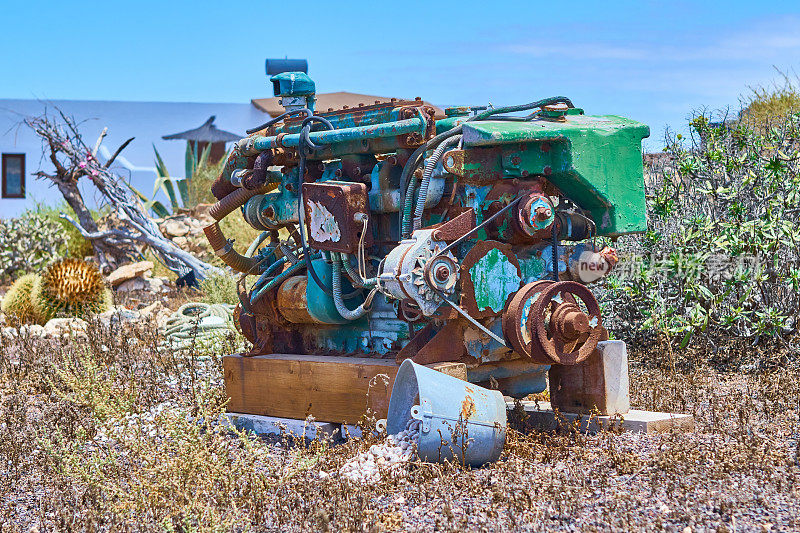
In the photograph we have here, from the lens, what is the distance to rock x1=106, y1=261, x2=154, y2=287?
1348 centimetres

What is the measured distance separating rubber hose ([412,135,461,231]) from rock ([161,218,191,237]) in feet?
40.5

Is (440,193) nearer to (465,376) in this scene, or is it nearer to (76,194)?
(465,376)

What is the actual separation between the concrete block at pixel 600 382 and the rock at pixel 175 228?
40.7ft

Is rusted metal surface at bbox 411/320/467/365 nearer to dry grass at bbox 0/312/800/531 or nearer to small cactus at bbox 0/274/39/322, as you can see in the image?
dry grass at bbox 0/312/800/531

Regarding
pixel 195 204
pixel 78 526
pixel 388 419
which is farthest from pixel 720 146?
pixel 195 204

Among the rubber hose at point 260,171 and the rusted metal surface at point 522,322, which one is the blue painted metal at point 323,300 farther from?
the rusted metal surface at point 522,322

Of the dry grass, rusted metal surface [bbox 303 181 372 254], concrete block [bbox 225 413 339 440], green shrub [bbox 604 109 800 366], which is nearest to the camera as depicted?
the dry grass

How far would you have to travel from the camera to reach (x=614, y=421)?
4906 mm

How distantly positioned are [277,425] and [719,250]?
354cm

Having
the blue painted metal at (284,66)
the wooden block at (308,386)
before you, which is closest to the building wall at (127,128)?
the blue painted metal at (284,66)

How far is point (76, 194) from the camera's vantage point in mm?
14930

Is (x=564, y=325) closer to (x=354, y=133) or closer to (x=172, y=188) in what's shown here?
(x=354, y=133)

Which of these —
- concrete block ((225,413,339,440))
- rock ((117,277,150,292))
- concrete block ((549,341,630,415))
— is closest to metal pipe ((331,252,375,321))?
concrete block ((225,413,339,440))

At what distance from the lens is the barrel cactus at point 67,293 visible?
1119 centimetres
